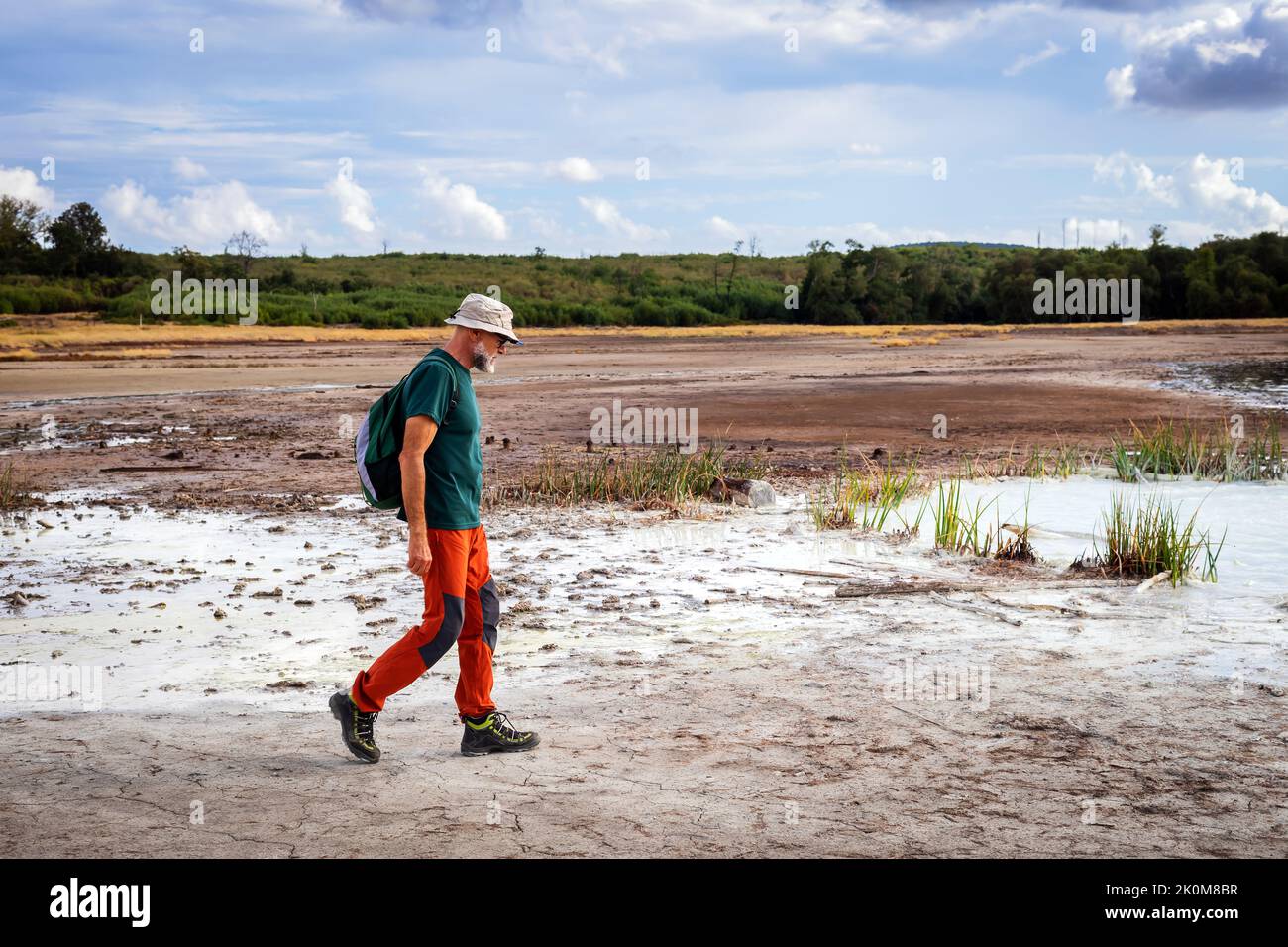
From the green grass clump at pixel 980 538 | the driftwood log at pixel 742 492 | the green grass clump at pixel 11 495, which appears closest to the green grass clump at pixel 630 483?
the driftwood log at pixel 742 492

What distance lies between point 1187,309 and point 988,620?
227 ft

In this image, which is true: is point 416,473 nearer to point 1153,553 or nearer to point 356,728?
point 356,728

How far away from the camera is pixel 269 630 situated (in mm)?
7332

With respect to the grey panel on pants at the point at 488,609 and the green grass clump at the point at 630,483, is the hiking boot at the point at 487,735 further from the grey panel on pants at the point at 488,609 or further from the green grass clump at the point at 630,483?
the green grass clump at the point at 630,483

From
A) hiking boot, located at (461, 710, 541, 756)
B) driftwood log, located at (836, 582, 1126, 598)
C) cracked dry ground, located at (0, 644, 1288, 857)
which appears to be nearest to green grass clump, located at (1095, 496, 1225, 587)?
driftwood log, located at (836, 582, 1126, 598)

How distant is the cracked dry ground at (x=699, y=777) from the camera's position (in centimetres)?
411

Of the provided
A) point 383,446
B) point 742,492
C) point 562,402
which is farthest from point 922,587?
point 562,402

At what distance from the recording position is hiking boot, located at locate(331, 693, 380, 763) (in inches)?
191

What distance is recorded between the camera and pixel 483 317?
4.71 meters

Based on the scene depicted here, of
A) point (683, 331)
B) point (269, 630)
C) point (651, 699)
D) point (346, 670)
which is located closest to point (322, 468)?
point (269, 630)

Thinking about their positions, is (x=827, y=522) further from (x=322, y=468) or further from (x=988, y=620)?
(x=322, y=468)

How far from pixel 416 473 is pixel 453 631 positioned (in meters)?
0.65

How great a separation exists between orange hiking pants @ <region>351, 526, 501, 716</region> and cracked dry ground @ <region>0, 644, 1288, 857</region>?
29 cm

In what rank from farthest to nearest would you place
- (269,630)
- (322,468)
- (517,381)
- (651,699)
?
(517,381) → (322,468) → (269,630) → (651,699)
